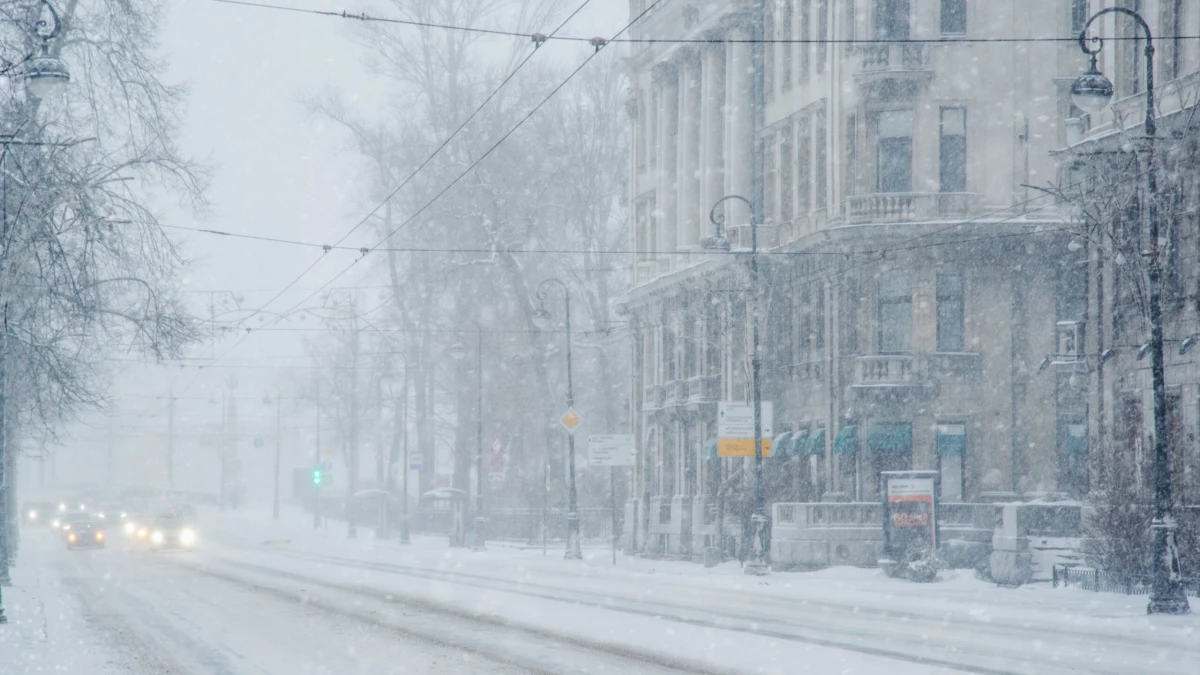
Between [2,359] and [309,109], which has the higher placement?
[309,109]

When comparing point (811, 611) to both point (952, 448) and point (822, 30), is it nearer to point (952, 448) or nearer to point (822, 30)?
point (952, 448)

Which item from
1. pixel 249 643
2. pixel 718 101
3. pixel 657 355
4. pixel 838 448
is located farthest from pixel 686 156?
pixel 249 643

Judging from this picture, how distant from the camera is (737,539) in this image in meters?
41.6

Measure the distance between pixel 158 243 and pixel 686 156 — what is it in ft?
94.7

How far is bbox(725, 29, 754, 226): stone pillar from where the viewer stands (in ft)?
158

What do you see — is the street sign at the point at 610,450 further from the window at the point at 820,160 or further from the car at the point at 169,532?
the car at the point at 169,532

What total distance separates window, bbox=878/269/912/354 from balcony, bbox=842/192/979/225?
160 centimetres

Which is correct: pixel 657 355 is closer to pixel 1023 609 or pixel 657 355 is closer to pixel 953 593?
pixel 953 593

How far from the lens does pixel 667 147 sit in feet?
181

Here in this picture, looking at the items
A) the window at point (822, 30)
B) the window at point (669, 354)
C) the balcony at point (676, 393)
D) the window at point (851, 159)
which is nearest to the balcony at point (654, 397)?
the balcony at point (676, 393)

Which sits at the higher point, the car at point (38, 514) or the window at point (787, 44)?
the window at point (787, 44)

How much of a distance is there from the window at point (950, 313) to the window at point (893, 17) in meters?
6.85

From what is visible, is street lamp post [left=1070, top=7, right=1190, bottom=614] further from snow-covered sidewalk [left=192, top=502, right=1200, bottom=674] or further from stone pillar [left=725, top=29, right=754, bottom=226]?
stone pillar [left=725, top=29, right=754, bottom=226]

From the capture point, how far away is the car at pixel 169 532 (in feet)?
184
